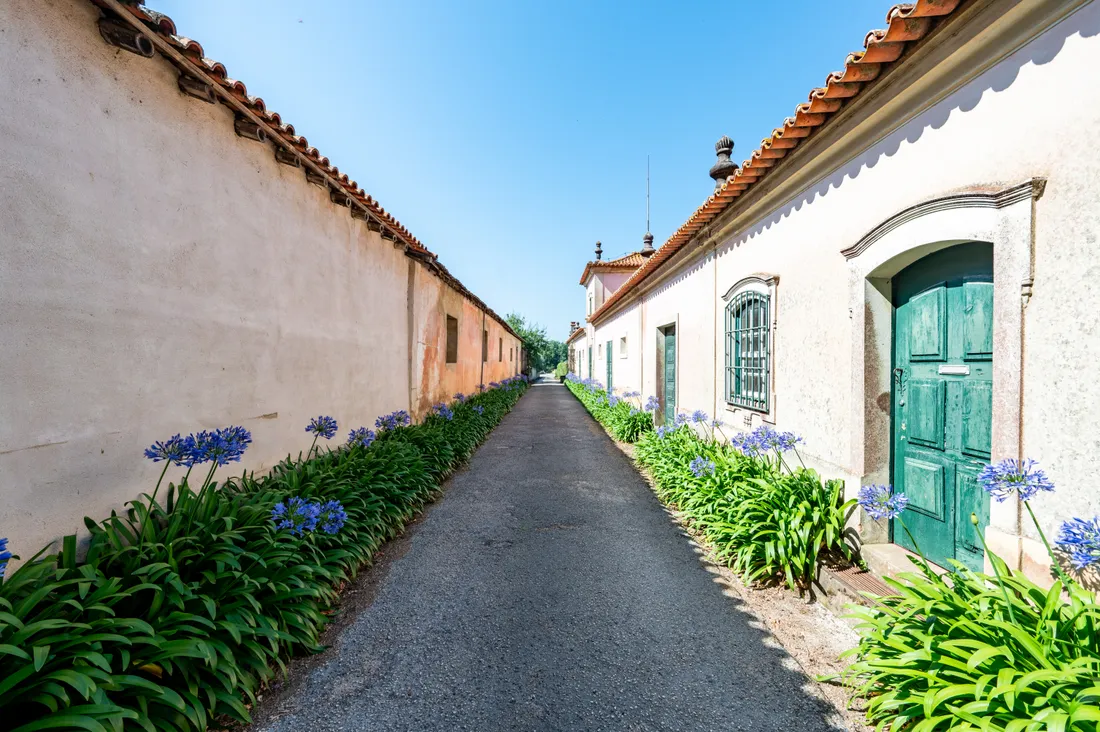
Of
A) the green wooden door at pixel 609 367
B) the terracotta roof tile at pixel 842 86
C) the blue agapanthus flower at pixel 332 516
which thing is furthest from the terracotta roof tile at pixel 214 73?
the green wooden door at pixel 609 367

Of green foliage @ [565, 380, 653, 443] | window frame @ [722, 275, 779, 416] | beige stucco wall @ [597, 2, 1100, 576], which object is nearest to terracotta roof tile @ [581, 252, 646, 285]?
green foliage @ [565, 380, 653, 443]

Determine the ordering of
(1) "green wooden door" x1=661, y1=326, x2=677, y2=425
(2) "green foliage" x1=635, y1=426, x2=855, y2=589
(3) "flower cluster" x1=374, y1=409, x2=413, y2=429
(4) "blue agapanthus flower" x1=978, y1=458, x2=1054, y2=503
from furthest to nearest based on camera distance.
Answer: (1) "green wooden door" x1=661, y1=326, x2=677, y2=425 → (3) "flower cluster" x1=374, y1=409, x2=413, y2=429 → (2) "green foliage" x1=635, y1=426, x2=855, y2=589 → (4) "blue agapanthus flower" x1=978, y1=458, x2=1054, y2=503

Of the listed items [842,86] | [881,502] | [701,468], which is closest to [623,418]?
[701,468]

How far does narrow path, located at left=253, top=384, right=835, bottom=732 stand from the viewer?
2.11 m

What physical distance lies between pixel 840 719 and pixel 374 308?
6.07 metres

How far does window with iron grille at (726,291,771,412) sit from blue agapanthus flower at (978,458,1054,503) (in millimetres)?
2520

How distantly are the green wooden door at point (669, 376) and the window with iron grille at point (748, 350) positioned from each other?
8.95ft

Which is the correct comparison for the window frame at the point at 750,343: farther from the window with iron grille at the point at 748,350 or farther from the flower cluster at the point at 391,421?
the flower cluster at the point at 391,421

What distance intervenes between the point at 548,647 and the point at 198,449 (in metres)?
2.45

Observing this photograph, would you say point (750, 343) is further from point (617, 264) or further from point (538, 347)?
point (538, 347)

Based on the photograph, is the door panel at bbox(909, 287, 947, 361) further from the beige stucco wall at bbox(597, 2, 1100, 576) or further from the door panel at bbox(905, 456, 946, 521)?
the door panel at bbox(905, 456, 946, 521)

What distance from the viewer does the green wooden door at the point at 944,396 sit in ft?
8.50

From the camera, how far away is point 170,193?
2877 millimetres

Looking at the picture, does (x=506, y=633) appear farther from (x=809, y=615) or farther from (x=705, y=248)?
(x=705, y=248)
